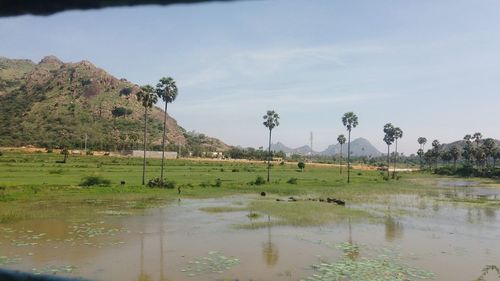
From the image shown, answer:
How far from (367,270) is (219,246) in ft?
26.3

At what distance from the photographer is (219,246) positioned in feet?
73.5

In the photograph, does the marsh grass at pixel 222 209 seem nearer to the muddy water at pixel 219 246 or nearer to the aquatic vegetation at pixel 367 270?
the muddy water at pixel 219 246

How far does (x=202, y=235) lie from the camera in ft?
82.5

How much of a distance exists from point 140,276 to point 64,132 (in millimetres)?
122386

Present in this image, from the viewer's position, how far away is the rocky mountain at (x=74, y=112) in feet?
406

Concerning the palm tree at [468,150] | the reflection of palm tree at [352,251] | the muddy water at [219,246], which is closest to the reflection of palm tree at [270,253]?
the muddy water at [219,246]

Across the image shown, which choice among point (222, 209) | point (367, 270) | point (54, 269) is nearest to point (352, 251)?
point (367, 270)

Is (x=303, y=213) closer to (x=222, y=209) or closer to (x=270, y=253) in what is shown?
(x=222, y=209)

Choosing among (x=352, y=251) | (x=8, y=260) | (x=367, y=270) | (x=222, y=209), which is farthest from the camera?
(x=222, y=209)

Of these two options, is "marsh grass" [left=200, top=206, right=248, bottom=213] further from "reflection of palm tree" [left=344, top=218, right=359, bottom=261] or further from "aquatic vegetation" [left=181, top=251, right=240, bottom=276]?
"aquatic vegetation" [left=181, top=251, right=240, bottom=276]

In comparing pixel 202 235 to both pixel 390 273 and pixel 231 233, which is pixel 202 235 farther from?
pixel 390 273

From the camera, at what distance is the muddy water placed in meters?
17.8

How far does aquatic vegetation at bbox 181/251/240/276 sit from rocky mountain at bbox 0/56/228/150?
10662 centimetres

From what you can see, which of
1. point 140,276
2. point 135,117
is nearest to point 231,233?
point 140,276
